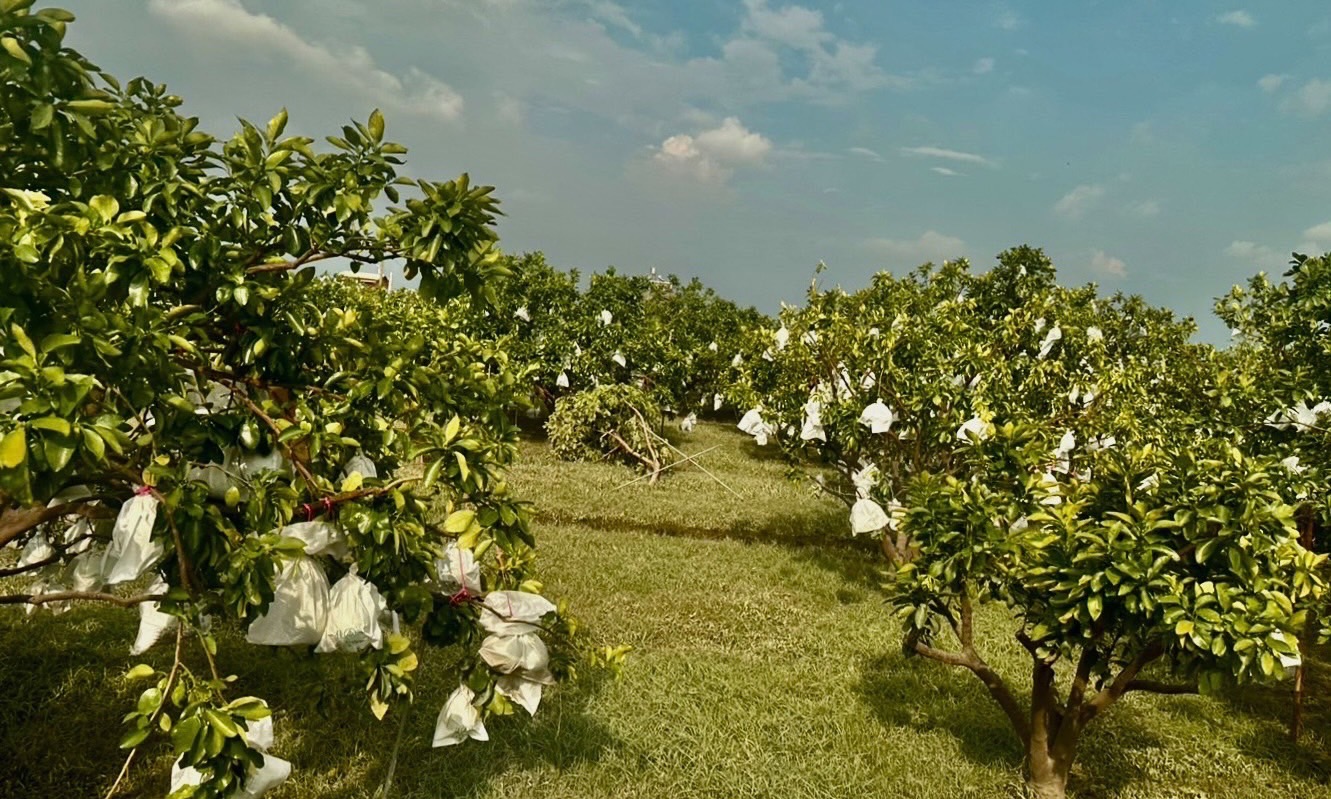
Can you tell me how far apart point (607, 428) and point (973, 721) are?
9836mm

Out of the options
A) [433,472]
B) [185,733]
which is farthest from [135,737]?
[433,472]

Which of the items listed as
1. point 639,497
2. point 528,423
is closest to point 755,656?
point 639,497

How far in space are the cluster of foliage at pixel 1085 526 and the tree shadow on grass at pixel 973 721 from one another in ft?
0.76

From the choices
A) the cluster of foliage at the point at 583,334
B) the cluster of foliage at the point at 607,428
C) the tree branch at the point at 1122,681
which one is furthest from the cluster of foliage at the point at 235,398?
the cluster of foliage at the point at 583,334

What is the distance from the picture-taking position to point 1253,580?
10.1 ft

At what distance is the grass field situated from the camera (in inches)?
153

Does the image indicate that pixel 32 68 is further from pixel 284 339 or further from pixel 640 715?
pixel 640 715

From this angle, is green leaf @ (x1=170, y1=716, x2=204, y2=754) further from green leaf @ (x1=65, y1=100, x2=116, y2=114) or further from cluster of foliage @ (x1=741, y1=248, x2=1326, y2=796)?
cluster of foliage @ (x1=741, y1=248, x2=1326, y2=796)

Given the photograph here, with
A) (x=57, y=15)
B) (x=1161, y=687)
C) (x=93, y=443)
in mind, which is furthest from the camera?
(x=1161, y=687)

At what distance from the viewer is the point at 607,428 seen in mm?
14180

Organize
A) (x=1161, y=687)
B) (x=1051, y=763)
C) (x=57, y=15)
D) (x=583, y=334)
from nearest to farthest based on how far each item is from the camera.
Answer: (x=57, y=15), (x=1161, y=687), (x=1051, y=763), (x=583, y=334)

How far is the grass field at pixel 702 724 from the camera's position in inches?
153

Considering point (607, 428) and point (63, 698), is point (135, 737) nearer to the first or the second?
point (63, 698)

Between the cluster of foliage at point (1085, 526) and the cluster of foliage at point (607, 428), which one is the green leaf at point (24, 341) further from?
the cluster of foliage at point (607, 428)
